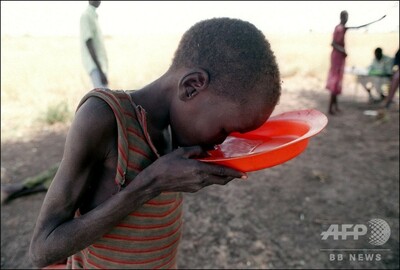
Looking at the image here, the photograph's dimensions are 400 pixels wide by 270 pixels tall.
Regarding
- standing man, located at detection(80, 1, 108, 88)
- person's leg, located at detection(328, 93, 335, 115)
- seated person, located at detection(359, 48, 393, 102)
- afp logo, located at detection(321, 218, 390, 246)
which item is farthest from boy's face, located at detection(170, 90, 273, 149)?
seated person, located at detection(359, 48, 393, 102)

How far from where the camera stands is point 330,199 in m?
3.38

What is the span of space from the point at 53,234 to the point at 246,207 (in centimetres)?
255

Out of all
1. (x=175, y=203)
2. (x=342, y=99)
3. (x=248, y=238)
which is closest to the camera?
(x=175, y=203)

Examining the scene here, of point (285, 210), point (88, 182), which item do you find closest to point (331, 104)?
point (285, 210)

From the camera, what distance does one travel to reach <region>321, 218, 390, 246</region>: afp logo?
2.68m

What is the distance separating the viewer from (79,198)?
0.94 m

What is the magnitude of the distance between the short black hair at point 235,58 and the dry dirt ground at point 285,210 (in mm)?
1919

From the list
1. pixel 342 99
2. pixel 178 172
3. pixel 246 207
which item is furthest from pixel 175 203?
pixel 342 99

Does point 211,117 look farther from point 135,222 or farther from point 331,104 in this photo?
point 331,104

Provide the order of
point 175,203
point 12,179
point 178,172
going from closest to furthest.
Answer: point 178,172 → point 175,203 → point 12,179

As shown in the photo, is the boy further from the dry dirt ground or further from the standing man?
the standing man

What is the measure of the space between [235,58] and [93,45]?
388cm

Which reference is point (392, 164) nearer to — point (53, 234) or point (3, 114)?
point (53, 234)

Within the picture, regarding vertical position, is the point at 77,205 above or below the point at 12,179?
above
